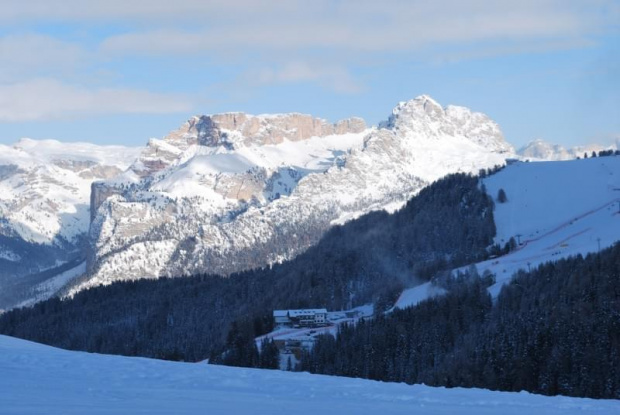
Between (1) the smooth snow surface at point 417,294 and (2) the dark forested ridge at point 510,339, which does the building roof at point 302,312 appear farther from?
(2) the dark forested ridge at point 510,339

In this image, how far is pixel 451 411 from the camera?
1446 inches

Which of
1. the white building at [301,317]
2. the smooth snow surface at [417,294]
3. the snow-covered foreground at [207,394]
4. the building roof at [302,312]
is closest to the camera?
the snow-covered foreground at [207,394]

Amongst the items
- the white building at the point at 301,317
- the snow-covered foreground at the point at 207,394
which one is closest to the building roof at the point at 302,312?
the white building at the point at 301,317

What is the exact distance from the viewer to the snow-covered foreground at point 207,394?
34.4 m

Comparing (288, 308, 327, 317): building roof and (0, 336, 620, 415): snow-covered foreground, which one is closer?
(0, 336, 620, 415): snow-covered foreground

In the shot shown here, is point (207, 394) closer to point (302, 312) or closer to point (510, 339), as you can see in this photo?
point (510, 339)

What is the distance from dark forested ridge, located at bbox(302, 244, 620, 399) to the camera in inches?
3745

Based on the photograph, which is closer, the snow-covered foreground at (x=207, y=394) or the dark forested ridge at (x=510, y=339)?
the snow-covered foreground at (x=207, y=394)

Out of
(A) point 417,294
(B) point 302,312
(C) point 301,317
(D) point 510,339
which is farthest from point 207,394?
(B) point 302,312

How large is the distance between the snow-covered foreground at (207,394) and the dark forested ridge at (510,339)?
52382mm

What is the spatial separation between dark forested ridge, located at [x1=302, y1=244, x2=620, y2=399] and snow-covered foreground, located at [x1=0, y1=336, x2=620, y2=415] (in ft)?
172

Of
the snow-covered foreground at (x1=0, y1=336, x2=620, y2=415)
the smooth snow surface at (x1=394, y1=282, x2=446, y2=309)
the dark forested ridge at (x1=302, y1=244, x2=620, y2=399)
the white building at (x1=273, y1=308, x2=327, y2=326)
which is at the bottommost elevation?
the snow-covered foreground at (x1=0, y1=336, x2=620, y2=415)

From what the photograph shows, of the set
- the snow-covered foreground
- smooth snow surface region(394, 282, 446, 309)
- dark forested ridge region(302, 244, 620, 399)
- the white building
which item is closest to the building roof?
the white building

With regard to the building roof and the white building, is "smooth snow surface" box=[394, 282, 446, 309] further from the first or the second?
the building roof
